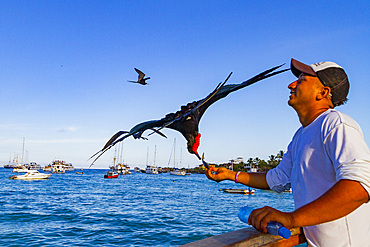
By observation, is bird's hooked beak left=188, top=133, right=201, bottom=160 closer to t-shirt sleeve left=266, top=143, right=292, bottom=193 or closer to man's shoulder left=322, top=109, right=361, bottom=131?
t-shirt sleeve left=266, top=143, right=292, bottom=193

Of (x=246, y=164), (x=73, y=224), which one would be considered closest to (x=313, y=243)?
(x=73, y=224)

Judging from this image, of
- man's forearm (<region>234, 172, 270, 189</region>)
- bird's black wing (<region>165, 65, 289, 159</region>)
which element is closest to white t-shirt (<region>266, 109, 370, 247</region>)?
man's forearm (<region>234, 172, 270, 189</region>)

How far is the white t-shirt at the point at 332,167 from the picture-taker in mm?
917

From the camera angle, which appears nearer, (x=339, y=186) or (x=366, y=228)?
(x=339, y=186)

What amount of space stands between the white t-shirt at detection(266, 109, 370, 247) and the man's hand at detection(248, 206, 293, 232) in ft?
0.75

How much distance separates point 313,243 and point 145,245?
41.0 feet

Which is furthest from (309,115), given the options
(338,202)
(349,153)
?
(338,202)

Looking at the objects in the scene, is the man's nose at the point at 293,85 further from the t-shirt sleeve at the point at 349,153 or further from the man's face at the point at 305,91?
the t-shirt sleeve at the point at 349,153

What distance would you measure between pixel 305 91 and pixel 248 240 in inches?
32.1

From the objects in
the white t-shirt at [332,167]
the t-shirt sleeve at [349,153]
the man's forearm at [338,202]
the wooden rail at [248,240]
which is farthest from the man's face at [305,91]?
the wooden rail at [248,240]

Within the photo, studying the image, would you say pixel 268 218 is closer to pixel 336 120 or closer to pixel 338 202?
pixel 338 202

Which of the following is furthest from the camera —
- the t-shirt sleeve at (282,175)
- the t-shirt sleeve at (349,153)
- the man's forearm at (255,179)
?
the man's forearm at (255,179)

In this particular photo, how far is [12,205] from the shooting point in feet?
81.6

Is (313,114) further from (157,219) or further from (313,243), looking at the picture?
(157,219)
